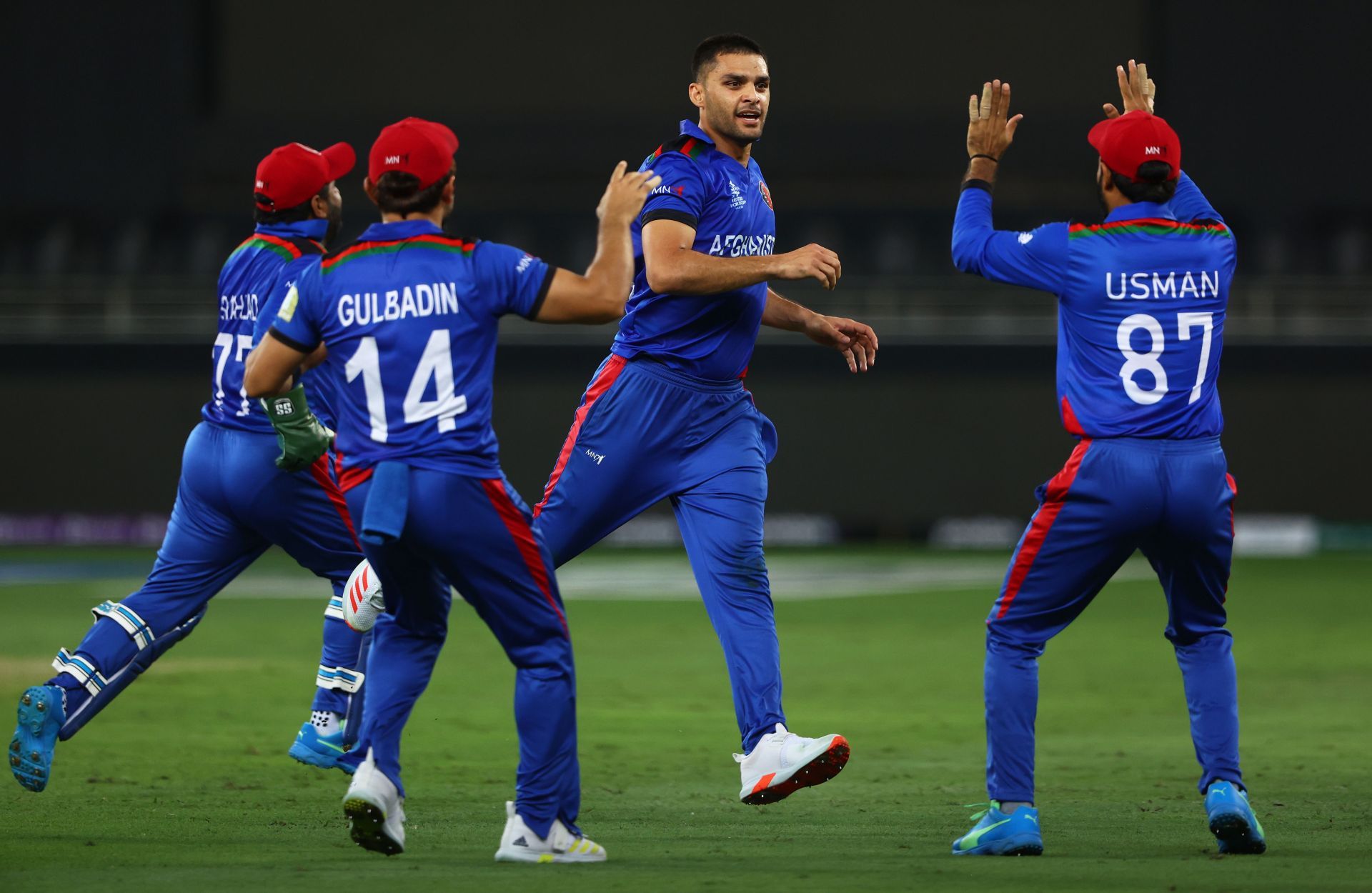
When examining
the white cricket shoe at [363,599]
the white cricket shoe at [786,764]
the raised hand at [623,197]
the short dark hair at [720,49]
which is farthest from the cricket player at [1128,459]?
the white cricket shoe at [363,599]

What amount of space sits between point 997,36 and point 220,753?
60.3ft

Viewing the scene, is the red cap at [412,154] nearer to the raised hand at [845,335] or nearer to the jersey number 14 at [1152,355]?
the raised hand at [845,335]

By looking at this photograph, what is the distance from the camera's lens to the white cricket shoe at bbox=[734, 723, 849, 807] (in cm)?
543

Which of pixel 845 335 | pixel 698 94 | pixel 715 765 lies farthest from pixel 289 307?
pixel 715 765

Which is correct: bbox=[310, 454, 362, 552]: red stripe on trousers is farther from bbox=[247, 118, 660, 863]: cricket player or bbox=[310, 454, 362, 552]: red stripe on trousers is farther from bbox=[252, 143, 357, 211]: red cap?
bbox=[247, 118, 660, 863]: cricket player

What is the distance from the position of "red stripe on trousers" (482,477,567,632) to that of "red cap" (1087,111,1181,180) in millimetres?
2129

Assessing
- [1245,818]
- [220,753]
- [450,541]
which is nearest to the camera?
[450,541]

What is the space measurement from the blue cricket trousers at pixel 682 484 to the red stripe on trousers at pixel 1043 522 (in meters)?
0.90

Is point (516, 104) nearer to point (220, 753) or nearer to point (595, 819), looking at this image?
point (220, 753)

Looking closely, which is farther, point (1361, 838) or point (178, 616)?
point (178, 616)

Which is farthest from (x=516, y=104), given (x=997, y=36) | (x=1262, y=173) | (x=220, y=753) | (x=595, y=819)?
(x=595, y=819)

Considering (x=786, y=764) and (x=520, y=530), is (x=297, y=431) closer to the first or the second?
(x=520, y=530)

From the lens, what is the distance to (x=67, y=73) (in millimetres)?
23375

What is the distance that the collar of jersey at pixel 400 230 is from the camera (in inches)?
195
